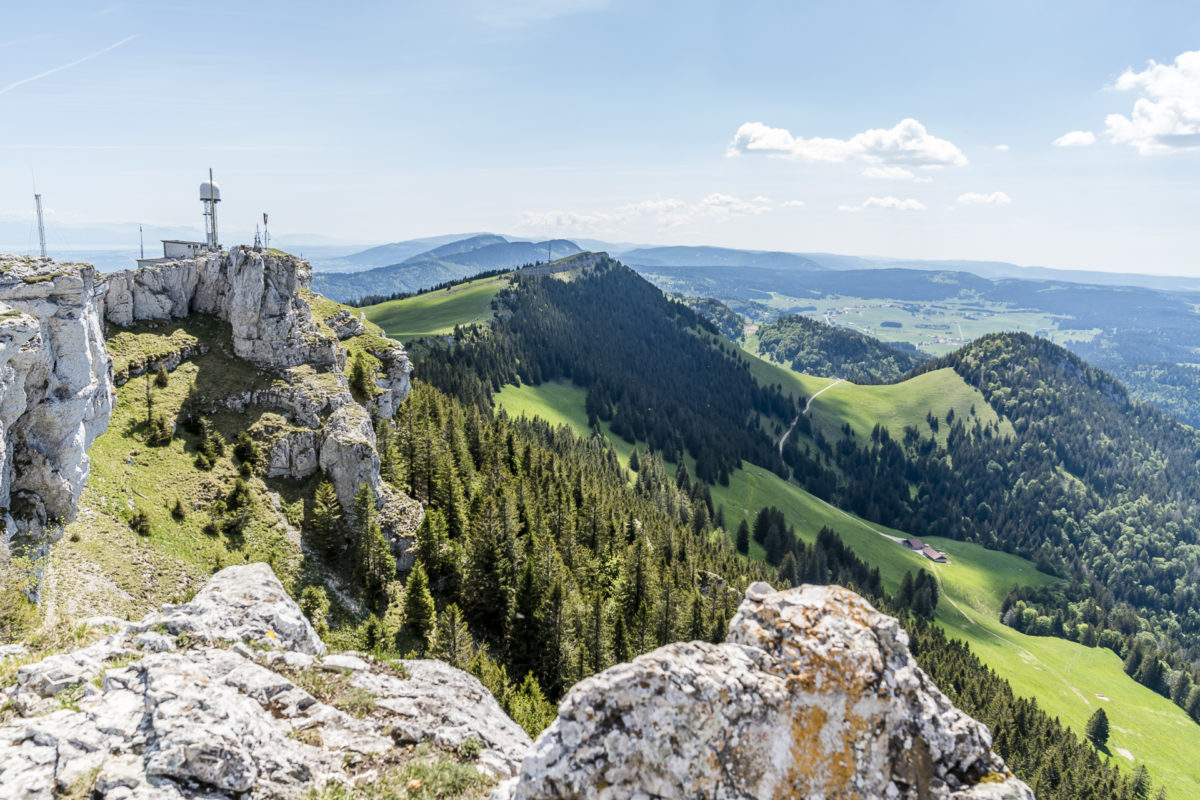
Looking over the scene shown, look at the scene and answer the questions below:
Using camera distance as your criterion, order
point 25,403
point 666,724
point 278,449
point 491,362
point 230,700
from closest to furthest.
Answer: point 666,724
point 230,700
point 25,403
point 278,449
point 491,362

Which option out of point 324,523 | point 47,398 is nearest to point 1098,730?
point 324,523

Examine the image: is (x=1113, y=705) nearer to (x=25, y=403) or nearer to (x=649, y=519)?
(x=649, y=519)

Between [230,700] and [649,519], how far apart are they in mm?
93049

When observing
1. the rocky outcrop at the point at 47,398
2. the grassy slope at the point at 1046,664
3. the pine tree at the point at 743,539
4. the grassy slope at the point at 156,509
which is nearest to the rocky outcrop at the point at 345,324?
the grassy slope at the point at 156,509

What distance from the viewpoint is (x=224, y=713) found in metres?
13.9

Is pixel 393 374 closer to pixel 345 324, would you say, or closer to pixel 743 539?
pixel 345 324

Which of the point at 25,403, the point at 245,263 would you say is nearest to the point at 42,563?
the point at 25,403

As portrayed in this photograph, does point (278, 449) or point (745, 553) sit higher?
point (278, 449)

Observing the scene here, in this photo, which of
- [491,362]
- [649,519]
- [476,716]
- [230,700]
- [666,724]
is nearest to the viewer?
[666,724]

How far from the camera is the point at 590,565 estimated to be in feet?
223

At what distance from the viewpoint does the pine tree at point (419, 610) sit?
4497cm

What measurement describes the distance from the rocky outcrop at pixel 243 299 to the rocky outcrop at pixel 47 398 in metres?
21.5

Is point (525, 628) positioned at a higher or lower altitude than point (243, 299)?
lower

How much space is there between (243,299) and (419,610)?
35183mm
